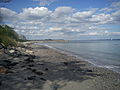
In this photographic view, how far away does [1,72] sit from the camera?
25.6 ft

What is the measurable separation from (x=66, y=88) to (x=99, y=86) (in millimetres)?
1818

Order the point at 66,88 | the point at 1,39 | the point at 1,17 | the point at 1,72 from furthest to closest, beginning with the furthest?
the point at 1,39 → the point at 1,17 → the point at 1,72 → the point at 66,88

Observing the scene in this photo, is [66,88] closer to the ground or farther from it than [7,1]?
closer to the ground

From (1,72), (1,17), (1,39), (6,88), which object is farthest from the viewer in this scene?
(1,39)

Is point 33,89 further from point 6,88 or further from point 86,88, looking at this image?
point 86,88

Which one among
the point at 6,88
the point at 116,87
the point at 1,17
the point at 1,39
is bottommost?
the point at 116,87

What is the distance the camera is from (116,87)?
6.35 meters

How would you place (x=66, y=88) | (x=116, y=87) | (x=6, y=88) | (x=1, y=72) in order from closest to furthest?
(x=6, y=88), (x=66, y=88), (x=116, y=87), (x=1, y=72)

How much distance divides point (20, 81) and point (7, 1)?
10.3 m

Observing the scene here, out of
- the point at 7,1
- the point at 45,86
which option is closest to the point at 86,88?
the point at 45,86

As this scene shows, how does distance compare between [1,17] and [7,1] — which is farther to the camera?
[1,17]

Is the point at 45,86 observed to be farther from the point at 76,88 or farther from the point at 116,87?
the point at 116,87

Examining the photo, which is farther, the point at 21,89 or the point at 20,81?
the point at 20,81

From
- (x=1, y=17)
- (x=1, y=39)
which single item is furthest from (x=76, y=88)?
(x=1, y=39)
